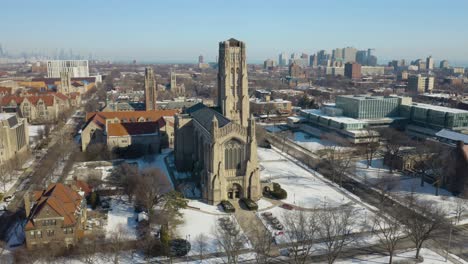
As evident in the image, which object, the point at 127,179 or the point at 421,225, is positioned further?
the point at 127,179

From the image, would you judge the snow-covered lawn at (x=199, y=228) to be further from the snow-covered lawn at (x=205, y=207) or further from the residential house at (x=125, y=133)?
the residential house at (x=125, y=133)

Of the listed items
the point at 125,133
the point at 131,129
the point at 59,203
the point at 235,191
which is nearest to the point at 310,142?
the point at 235,191

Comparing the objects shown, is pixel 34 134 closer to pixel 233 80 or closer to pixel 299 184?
pixel 233 80

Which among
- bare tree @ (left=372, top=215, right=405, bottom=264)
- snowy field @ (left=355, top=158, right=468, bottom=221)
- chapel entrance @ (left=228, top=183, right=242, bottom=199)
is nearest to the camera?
bare tree @ (left=372, top=215, right=405, bottom=264)

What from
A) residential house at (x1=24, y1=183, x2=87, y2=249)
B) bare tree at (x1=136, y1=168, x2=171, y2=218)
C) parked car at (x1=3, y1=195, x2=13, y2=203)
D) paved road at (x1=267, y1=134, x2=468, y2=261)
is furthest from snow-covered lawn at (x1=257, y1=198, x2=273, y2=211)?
parked car at (x1=3, y1=195, x2=13, y2=203)

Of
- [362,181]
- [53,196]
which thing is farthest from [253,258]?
[362,181]

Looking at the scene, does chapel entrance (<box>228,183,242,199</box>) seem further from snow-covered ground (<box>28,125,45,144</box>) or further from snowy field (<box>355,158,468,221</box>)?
snow-covered ground (<box>28,125,45,144</box>)

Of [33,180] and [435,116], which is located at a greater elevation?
[435,116]

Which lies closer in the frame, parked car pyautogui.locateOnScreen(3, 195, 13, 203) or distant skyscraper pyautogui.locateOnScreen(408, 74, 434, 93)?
parked car pyautogui.locateOnScreen(3, 195, 13, 203)
